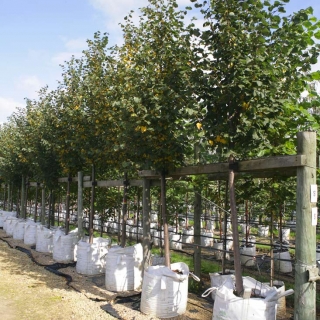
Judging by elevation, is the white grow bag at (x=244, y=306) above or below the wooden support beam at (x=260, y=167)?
below

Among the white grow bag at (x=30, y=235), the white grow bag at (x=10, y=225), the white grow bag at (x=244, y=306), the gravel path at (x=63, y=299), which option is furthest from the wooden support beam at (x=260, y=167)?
the white grow bag at (x=10, y=225)

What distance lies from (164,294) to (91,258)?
2544 millimetres

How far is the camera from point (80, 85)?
7.73 metres

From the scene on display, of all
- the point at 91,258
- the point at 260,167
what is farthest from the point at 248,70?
the point at 91,258

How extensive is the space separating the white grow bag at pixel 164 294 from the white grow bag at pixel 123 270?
109 cm

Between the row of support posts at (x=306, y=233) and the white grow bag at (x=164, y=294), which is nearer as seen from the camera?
the row of support posts at (x=306, y=233)

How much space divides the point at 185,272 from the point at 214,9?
3.13m

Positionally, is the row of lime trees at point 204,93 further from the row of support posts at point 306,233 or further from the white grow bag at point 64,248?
the white grow bag at point 64,248

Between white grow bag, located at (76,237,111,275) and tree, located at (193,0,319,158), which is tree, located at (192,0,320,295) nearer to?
tree, located at (193,0,319,158)

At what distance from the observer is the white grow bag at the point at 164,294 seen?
4.46 metres

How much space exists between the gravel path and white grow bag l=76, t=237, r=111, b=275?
5.9 inches

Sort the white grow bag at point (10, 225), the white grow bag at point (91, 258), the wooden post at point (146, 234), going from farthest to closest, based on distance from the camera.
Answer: the white grow bag at point (10, 225)
the white grow bag at point (91, 258)
the wooden post at point (146, 234)

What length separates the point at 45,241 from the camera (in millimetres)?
9094

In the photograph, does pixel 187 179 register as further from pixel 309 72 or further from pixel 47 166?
pixel 47 166
